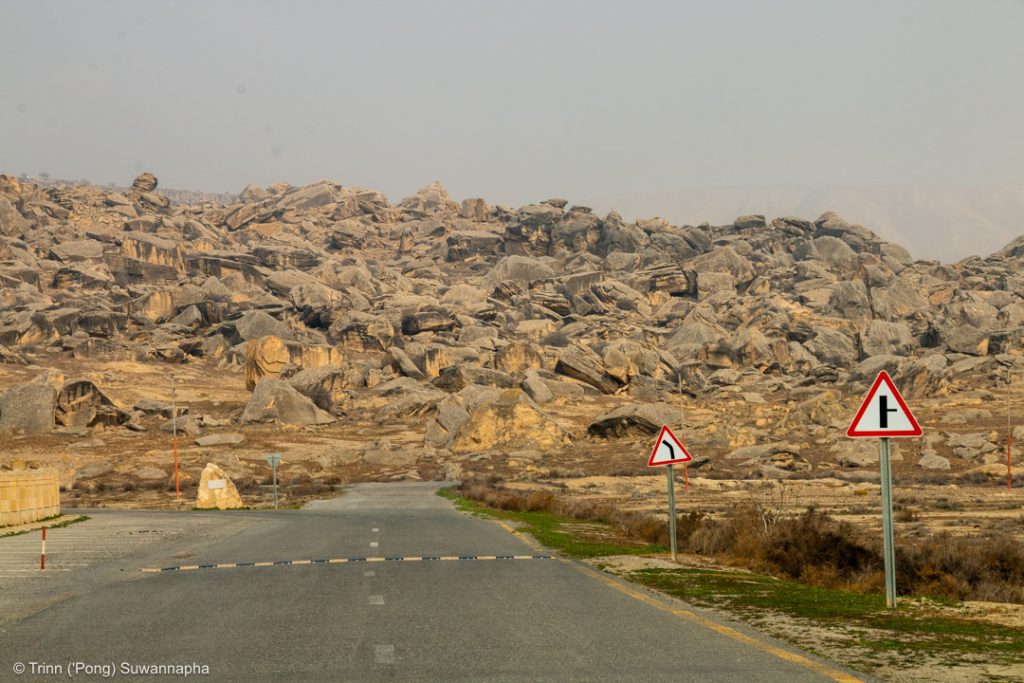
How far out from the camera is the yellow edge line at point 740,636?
7837 mm

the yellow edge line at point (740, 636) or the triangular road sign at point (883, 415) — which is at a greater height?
the triangular road sign at point (883, 415)

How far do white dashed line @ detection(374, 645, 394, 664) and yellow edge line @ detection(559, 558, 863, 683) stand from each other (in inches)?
131

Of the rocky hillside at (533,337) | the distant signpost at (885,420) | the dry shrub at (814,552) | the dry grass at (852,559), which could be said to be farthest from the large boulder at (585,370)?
the distant signpost at (885,420)

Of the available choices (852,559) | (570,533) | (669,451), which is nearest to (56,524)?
(570,533)

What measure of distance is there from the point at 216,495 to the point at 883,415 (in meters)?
38.7

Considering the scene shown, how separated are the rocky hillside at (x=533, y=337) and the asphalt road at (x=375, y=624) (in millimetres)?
46712

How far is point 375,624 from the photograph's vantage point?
10.7 m

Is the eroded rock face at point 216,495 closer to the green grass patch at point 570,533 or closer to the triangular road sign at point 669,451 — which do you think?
the green grass patch at point 570,533

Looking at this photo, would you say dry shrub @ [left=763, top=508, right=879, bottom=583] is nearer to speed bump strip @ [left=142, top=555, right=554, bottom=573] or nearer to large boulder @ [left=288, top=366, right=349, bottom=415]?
speed bump strip @ [left=142, top=555, right=554, bottom=573]

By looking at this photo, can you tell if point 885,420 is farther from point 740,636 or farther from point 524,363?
point 524,363

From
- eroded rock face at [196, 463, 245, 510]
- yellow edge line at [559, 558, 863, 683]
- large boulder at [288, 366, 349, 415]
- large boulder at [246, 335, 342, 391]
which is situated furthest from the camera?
large boulder at [246, 335, 342, 391]

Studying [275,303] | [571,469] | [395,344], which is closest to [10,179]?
[275,303]

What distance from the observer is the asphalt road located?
27.2 feet

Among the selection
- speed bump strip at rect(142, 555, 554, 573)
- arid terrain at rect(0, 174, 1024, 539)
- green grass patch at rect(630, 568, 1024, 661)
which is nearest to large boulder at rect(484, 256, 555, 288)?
arid terrain at rect(0, 174, 1024, 539)
